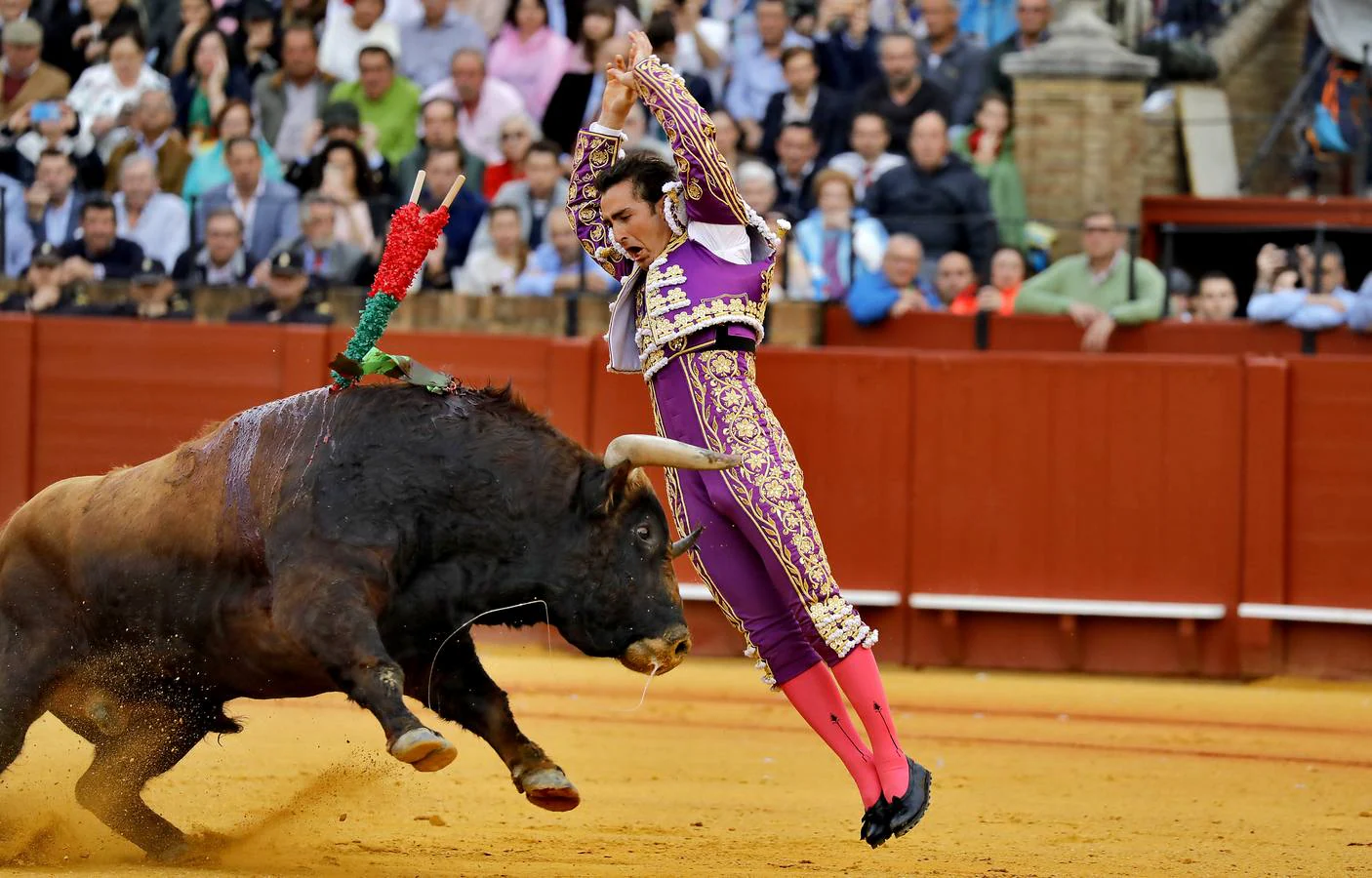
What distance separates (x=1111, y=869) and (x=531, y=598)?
161cm

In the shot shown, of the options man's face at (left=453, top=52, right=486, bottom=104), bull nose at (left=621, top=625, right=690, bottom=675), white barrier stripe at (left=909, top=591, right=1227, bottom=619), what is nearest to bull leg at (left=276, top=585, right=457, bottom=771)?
bull nose at (left=621, top=625, right=690, bottom=675)

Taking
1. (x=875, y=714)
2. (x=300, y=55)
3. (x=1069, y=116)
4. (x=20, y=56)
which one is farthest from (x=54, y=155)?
(x=875, y=714)

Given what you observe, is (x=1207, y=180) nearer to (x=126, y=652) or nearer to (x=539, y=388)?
(x=539, y=388)

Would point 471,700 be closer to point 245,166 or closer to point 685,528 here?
point 685,528

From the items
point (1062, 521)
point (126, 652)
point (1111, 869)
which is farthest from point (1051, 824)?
point (1062, 521)

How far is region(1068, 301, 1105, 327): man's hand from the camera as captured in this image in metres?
8.77

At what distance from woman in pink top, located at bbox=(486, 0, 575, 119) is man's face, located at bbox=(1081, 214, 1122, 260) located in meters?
3.04

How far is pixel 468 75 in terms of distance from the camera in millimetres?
10203

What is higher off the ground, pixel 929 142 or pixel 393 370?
pixel 929 142

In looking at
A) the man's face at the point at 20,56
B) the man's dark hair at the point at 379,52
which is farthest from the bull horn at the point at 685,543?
the man's face at the point at 20,56

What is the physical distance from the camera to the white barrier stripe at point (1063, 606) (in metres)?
8.63

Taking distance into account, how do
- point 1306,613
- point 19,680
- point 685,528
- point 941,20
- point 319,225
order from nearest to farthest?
point 685,528
point 19,680
point 1306,613
point 319,225
point 941,20

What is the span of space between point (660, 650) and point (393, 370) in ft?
2.90

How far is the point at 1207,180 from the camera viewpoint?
10.7 meters
